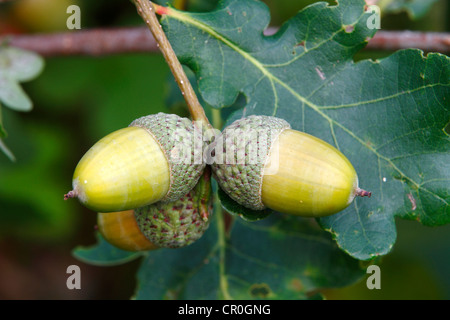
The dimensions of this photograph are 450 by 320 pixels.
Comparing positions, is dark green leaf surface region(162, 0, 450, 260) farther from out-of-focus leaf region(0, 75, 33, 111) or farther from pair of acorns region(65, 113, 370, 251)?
out-of-focus leaf region(0, 75, 33, 111)

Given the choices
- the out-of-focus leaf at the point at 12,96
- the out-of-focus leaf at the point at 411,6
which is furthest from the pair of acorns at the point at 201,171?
the out-of-focus leaf at the point at 411,6

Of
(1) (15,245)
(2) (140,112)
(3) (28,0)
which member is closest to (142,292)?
(2) (140,112)

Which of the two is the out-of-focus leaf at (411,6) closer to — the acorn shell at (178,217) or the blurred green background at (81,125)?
the blurred green background at (81,125)

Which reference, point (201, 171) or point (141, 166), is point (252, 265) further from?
point (141, 166)

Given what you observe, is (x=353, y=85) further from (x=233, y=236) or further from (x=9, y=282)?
(x=9, y=282)

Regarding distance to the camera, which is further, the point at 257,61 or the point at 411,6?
the point at 411,6

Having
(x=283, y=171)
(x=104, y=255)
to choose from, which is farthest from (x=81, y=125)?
(x=283, y=171)
